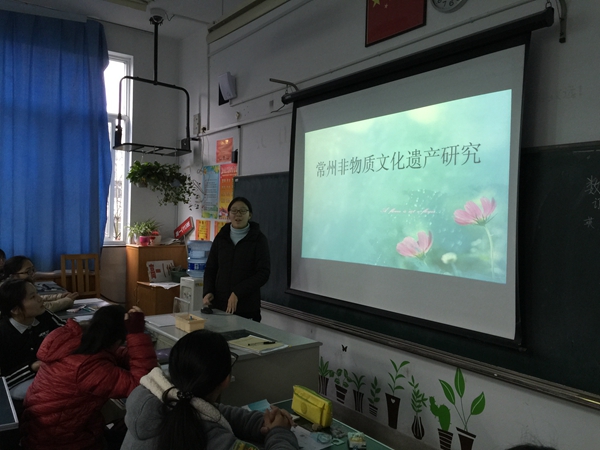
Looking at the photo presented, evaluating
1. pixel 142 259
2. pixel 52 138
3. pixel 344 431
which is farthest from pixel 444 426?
pixel 52 138

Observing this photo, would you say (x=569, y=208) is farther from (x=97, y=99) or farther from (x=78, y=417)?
(x=97, y=99)

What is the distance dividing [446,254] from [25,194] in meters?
4.07

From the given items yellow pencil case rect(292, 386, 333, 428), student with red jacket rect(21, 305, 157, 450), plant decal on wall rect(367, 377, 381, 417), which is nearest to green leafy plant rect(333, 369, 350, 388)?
plant decal on wall rect(367, 377, 381, 417)

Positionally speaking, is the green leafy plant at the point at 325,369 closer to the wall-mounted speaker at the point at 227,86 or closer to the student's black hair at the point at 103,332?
the student's black hair at the point at 103,332

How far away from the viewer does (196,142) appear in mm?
5055

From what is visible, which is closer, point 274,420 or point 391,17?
point 274,420

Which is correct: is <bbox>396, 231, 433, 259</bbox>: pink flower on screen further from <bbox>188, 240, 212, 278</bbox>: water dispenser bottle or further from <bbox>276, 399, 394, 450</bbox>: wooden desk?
<bbox>188, 240, 212, 278</bbox>: water dispenser bottle

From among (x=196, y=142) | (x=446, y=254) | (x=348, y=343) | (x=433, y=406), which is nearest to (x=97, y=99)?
(x=196, y=142)

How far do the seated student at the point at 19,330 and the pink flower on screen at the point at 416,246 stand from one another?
6.42ft

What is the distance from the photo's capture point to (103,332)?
171cm

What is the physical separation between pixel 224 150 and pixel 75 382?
318cm

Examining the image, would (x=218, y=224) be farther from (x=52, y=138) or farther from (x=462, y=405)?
(x=462, y=405)

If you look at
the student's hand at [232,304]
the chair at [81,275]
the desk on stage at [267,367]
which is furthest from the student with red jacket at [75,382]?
the chair at [81,275]

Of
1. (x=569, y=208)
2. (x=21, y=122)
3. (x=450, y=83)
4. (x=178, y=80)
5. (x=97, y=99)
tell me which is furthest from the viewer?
(x=178, y=80)
